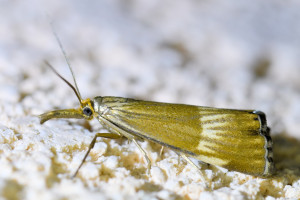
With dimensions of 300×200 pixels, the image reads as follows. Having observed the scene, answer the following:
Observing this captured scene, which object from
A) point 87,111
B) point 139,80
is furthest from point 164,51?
point 87,111

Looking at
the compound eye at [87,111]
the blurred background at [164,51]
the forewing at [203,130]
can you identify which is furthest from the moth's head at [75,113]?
the blurred background at [164,51]

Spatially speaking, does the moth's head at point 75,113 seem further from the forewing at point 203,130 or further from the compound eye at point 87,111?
the forewing at point 203,130

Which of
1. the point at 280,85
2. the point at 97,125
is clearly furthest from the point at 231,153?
the point at 280,85

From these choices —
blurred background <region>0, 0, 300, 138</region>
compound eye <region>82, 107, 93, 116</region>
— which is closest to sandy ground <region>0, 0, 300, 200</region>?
blurred background <region>0, 0, 300, 138</region>

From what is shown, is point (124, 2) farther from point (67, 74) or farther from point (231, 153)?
point (231, 153)

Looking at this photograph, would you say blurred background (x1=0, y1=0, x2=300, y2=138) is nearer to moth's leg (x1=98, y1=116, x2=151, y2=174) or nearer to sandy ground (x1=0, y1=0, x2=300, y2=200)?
sandy ground (x1=0, y1=0, x2=300, y2=200)

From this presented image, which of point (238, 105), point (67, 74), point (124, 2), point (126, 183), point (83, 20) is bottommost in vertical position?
point (126, 183)
